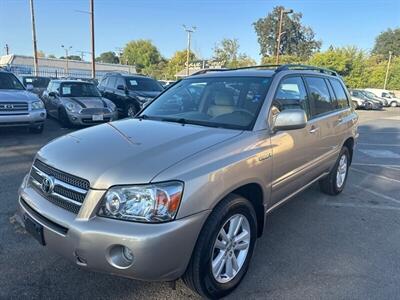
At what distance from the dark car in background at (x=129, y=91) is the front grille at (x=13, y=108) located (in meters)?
4.18

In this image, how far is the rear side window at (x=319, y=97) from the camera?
421cm

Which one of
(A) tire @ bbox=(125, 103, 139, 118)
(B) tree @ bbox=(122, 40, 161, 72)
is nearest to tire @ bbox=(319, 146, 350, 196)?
(A) tire @ bbox=(125, 103, 139, 118)

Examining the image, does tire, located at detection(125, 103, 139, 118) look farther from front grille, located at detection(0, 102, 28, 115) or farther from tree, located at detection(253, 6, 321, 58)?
tree, located at detection(253, 6, 321, 58)

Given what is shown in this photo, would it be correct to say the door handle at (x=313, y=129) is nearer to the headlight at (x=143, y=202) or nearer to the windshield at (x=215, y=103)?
the windshield at (x=215, y=103)

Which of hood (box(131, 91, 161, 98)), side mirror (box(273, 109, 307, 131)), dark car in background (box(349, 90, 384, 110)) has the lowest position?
dark car in background (box(349, 90, 384, 110))

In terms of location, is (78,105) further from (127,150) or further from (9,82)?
(127,150)

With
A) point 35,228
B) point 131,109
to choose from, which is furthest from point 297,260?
point 131,109

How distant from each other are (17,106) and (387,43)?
107m

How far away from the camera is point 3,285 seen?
2.74m

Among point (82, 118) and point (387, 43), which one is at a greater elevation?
point (387, 43)

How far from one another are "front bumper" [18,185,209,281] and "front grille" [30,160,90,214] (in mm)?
62

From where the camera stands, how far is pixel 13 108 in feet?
27.5

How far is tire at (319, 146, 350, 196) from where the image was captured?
5091mm

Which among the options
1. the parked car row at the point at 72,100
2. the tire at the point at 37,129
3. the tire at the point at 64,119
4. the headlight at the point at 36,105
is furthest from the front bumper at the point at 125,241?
the tire at the point at 64,119
